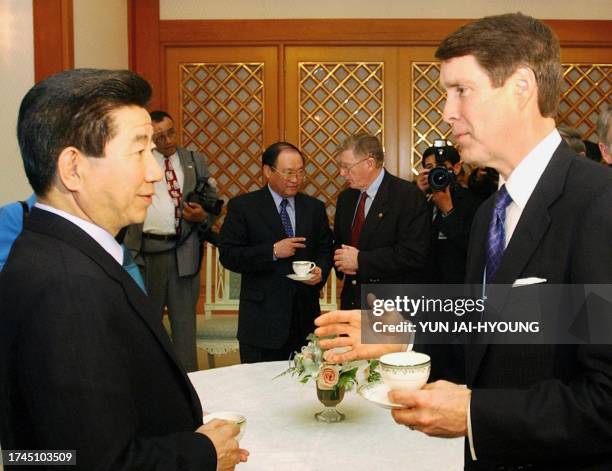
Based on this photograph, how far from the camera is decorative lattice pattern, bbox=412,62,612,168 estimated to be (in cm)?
493

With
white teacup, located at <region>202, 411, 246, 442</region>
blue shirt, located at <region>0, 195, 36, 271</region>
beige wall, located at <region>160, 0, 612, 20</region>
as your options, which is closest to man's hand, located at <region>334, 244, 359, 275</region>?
blue shirt, located at <region>0, 195, 36, 271</region>

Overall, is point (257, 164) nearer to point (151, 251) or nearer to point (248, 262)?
point (151, 251)

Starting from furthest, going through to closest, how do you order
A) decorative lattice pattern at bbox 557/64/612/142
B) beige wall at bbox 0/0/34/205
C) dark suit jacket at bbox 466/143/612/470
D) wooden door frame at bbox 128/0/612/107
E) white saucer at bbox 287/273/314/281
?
decorative lattice pattern at bbox 557/64/612/142 < wooden door frame at bbox 128/0/612/107 < beige wall at bbox 0/0/34/205 < white saucer at bbox 287/273/314/281 < dark suit jacket at bbox 466/143/612/470

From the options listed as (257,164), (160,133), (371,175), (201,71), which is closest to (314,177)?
(257,164)

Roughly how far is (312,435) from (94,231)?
77cm

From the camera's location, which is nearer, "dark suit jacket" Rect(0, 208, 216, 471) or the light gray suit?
"dark suit jacket" Rect(0, 208, 216, 471)

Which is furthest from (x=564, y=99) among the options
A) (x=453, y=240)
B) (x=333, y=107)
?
(x=453, y=240)

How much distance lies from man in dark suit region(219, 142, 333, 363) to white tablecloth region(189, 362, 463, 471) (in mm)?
837

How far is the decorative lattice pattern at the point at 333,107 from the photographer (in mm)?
4934

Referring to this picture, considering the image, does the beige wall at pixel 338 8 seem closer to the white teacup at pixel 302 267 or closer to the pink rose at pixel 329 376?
the white teacup at pixel 302 267

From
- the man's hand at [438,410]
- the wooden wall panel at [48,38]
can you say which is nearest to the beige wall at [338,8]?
the wooden wall panel at [48,38]

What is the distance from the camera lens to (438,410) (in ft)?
2.93

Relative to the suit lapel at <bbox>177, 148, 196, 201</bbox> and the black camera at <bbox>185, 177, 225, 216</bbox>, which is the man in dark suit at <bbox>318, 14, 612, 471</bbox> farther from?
the suit lapel at <bbox>177, 148, 196, 201</bbox>

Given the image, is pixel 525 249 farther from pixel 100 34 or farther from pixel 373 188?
pixel 100 34
